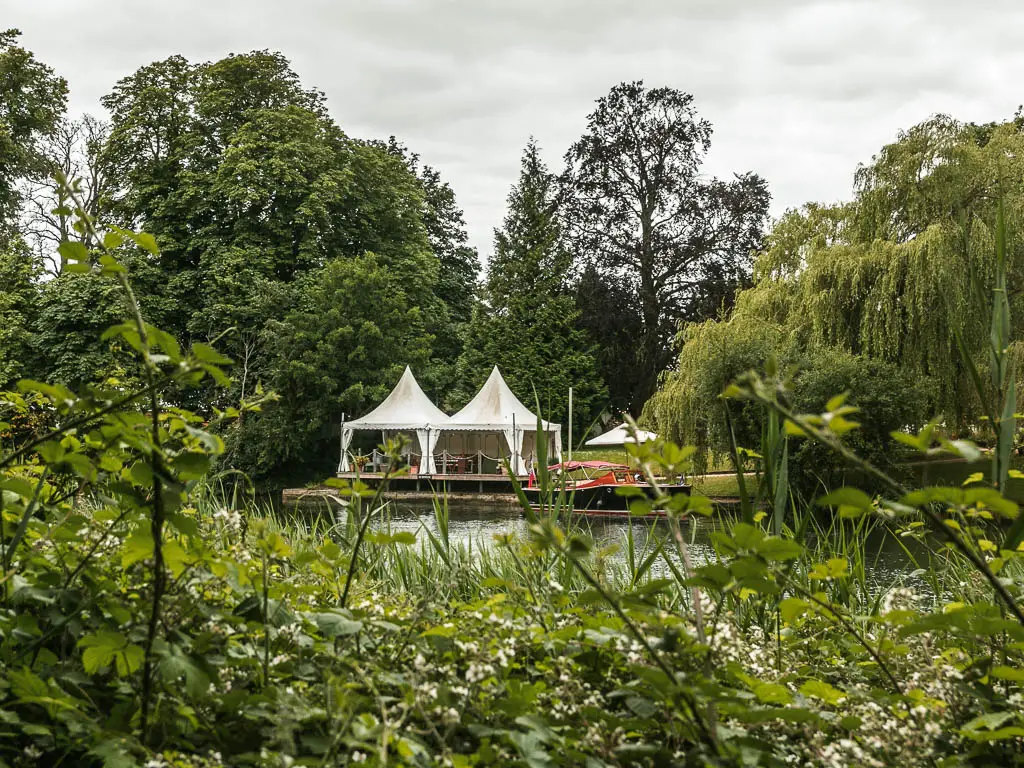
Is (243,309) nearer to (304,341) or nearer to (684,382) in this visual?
(304,341)

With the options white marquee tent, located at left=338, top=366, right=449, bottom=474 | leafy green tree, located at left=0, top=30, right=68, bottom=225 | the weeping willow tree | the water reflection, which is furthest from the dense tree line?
the weeping willow tree

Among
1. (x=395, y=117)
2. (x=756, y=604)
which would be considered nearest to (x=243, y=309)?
(x=395, y=117)

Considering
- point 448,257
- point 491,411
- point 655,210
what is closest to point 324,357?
point 491,411

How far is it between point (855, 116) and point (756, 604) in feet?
59.9

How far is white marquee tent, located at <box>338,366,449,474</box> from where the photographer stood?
24.9 metres

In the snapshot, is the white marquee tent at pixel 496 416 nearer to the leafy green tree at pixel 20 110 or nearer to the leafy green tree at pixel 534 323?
the leafy green tree at pixel 534 323

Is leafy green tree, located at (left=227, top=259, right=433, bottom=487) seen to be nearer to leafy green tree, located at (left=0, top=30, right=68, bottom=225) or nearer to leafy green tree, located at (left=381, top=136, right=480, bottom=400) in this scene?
leafy green tree, located at (left=381, top=136, right=480, bottom=400)

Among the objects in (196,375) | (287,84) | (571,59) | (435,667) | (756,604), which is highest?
(287,84)

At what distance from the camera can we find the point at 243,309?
24.6 metres

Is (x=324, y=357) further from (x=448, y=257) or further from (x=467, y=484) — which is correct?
(x=448, y=257)

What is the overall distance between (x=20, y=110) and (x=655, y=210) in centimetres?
2105

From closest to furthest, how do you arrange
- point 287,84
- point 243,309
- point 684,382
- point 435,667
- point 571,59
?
point 435,667 → point 571,59 → point 684,382 → point 243,309 → point 287,84

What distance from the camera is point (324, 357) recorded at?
83.6 feet

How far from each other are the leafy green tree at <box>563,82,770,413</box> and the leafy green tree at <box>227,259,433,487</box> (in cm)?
927
